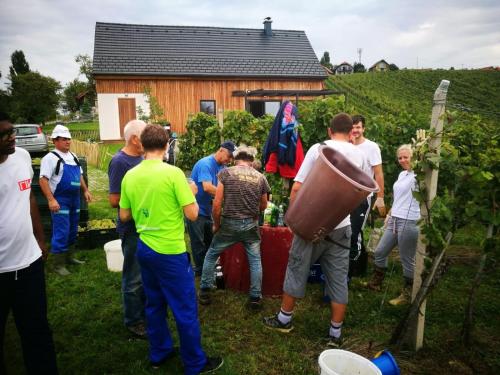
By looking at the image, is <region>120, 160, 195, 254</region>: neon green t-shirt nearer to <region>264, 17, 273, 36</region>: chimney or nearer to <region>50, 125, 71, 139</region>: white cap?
<region>50, 125, 71, 139</region>: white cap

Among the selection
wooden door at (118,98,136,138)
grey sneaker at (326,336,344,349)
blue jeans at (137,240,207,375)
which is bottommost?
grey sneaker at (326,336,344,349)

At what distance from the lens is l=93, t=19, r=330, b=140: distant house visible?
70.9 feet

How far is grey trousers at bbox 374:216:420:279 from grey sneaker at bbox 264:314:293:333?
146cm

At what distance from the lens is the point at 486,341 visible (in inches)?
131

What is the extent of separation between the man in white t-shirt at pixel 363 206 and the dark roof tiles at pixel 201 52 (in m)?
19.4

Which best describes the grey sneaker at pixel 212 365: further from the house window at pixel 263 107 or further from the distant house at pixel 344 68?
the distant house at pixel 344 68

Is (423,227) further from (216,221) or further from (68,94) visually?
(68,94)

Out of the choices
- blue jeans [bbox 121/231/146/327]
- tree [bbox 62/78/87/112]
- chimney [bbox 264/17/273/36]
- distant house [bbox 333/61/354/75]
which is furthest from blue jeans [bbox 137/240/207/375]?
distant house [bbox 333/61/354/75]

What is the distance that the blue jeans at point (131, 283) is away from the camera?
322cm

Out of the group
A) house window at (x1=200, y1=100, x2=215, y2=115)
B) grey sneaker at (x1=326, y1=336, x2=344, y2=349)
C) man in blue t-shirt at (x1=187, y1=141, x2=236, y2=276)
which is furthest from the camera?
house window at (x1=200, y1=100, x2=215, y2=115)

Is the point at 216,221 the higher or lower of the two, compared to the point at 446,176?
lower

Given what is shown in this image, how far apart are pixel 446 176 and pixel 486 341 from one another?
161 cm

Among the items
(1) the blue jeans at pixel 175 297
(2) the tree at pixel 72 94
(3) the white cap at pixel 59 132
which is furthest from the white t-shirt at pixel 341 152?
(2) the tree at pixel 72 94

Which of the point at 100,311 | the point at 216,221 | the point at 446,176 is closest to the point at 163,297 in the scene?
the point at 216,221
